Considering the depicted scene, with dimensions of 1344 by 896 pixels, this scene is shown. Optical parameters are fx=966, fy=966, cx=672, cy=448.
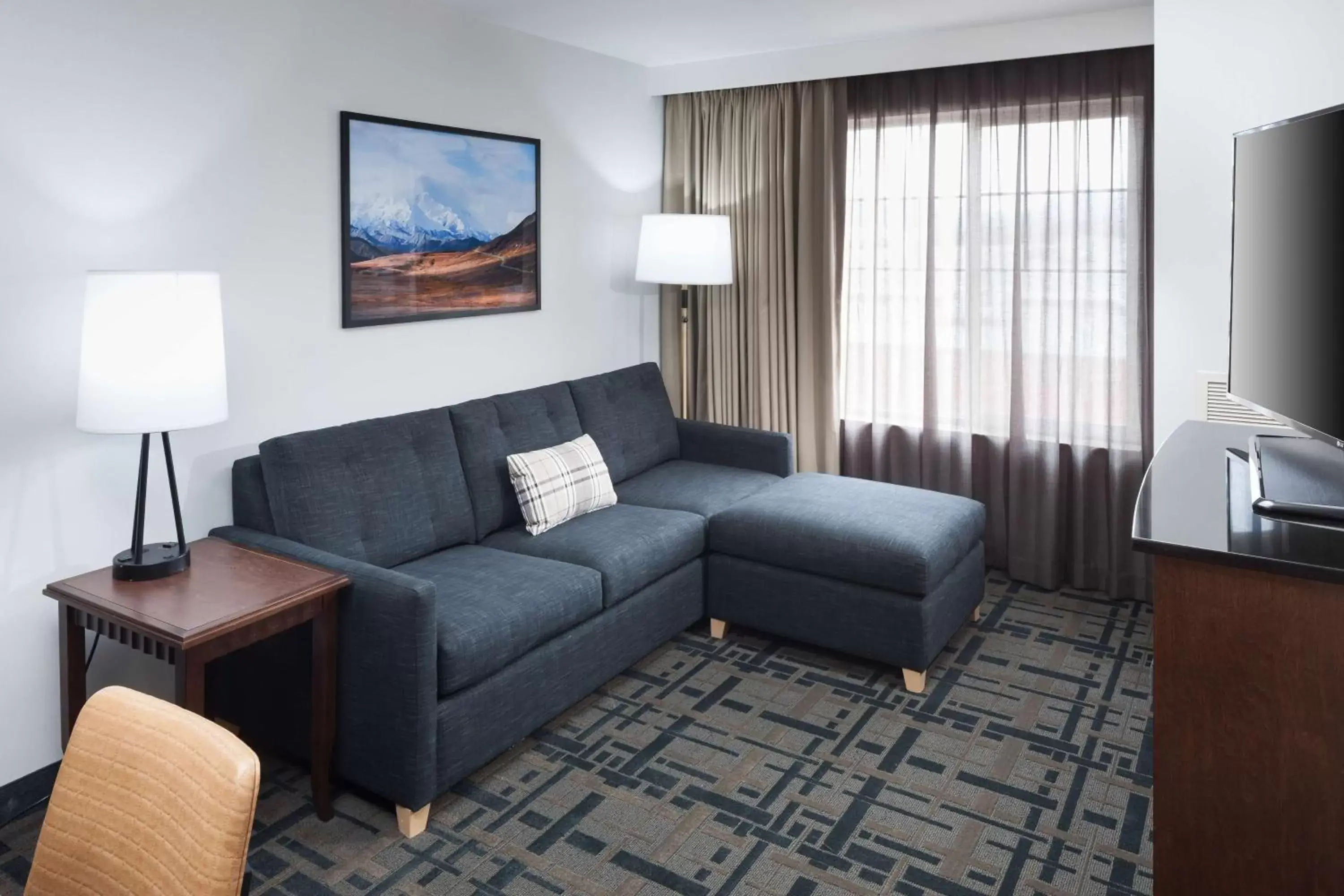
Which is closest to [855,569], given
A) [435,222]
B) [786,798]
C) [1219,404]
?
[786,798]

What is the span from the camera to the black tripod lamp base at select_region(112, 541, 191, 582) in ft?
8.10

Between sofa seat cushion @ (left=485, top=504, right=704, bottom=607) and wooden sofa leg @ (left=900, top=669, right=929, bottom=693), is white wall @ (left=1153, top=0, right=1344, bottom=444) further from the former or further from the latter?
sofa seat cushion @ (left=485, top=504, right=704, bottom=607)

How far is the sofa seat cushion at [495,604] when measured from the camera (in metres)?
2.59

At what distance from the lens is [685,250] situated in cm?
440

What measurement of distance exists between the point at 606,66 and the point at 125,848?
13.3ft

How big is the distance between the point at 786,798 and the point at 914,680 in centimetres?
84

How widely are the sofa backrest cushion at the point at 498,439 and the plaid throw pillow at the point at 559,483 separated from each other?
50 millimetres

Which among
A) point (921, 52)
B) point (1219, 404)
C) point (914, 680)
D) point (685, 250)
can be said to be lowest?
point (914, 680)

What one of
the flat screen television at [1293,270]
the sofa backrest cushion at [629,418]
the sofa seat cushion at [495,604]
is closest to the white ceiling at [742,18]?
the sofa backrest cushion at [629,418]

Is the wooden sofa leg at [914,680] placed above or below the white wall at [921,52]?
below

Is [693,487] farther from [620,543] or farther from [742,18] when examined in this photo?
[742,18]

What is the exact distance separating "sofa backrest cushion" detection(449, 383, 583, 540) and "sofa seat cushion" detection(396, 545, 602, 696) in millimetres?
210

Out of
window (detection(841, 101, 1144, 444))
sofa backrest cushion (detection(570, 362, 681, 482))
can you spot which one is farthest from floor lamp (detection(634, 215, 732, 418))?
window (detection(841, 101, 1144, 444))

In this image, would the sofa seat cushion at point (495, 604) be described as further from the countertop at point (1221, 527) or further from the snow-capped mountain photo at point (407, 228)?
the countertop at point (1221, 527)
